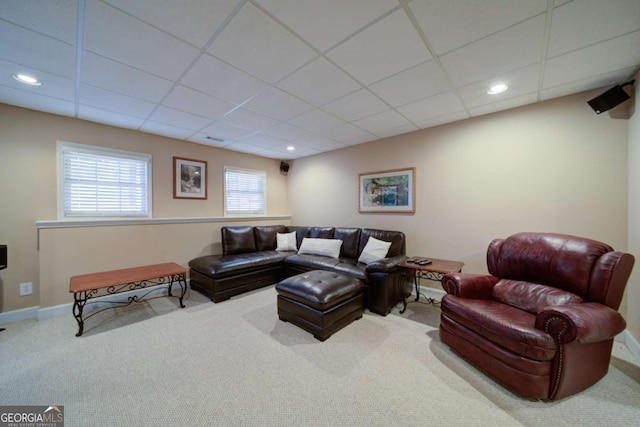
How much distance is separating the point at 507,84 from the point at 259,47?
94.6 inches

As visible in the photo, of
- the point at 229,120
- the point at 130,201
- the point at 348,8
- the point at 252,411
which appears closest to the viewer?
the point at 348,8

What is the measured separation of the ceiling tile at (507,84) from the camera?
6.92 feet

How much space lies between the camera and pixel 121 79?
2156mm

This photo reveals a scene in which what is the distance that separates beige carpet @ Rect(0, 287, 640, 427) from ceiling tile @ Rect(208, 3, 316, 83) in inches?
102

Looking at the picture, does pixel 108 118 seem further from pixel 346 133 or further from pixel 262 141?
pixel 346 133

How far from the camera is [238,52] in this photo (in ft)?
5.93

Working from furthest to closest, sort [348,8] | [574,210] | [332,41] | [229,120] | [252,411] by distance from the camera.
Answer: [229,120], [574,210], [332,41], [252,411], [348,8]

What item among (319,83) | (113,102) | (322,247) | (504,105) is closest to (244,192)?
(322,247)

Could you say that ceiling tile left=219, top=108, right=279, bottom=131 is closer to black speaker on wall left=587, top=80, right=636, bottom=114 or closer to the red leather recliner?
the red leather recliner

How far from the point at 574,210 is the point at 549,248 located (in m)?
0.79

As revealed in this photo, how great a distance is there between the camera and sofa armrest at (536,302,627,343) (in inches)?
58.3

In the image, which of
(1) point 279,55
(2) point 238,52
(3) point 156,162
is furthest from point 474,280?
(3) point 156,162

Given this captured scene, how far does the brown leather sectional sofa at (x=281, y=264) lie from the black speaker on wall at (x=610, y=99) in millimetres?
2453

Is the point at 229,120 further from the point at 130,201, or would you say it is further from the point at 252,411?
the point at 252,411
